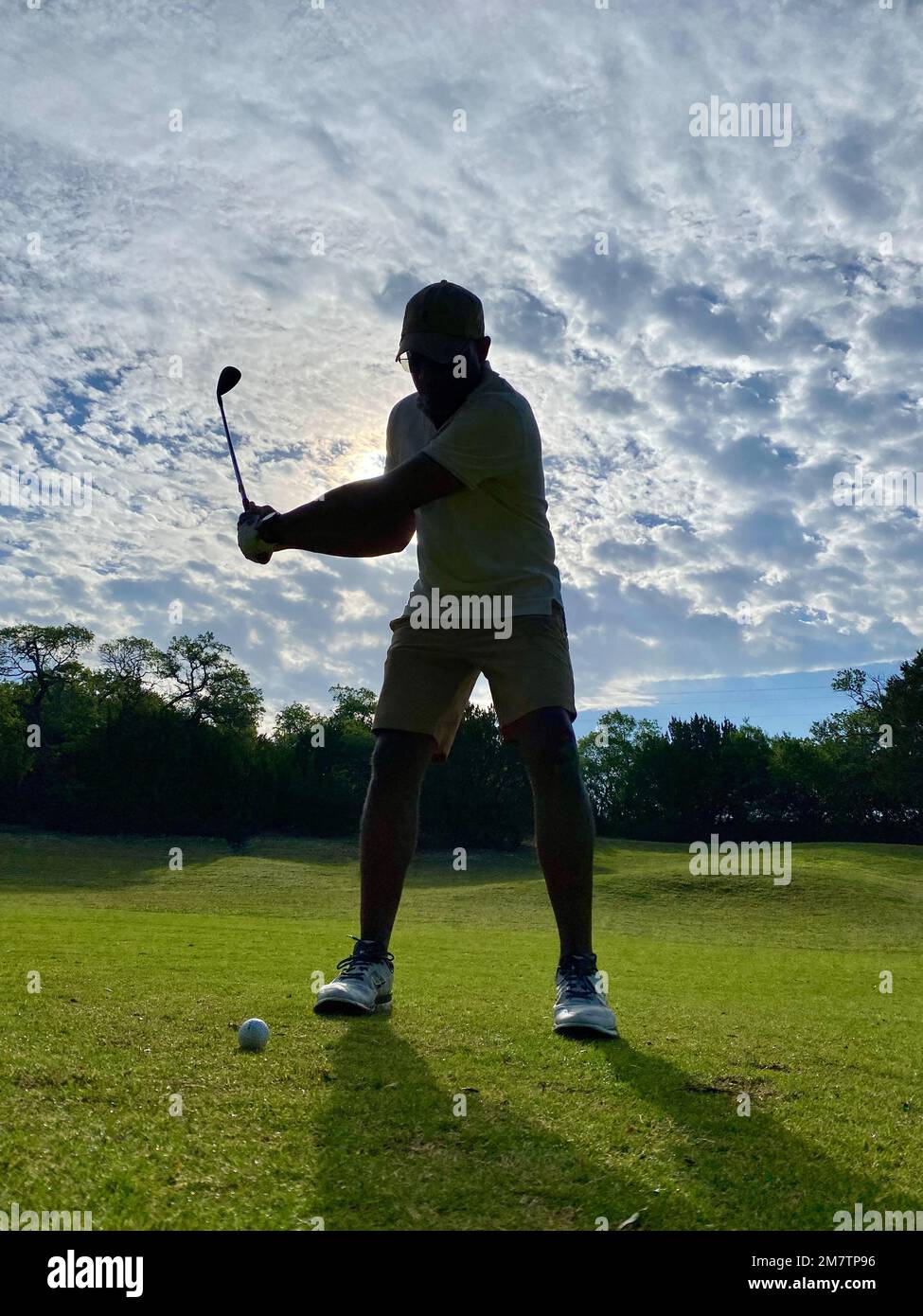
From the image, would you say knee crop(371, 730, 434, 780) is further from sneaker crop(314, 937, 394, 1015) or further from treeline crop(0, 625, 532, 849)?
treeline crop(0, 625, 532, 849)

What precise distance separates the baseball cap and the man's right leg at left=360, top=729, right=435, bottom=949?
1828mm

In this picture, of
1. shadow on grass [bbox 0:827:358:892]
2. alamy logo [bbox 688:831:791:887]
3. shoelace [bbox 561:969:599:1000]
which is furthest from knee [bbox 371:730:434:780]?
alamy logo [bbox 688:831:791:887]

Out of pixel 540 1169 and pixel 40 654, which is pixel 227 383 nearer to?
pixel 540 1169

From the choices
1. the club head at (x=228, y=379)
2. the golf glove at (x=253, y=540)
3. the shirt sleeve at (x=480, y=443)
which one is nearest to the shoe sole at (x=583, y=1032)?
the shirt sleeve at (x=480, y=443)

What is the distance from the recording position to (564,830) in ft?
13.2

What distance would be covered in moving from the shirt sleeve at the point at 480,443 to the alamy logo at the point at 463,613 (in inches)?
21.5

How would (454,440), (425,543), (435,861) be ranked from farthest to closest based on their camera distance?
(435,861)
(425,543)
(454,440)

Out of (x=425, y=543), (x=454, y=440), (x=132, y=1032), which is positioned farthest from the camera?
(x=425, y=543)

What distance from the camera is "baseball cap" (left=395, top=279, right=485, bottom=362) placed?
14.3ft

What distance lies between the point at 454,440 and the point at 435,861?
43.5 meters

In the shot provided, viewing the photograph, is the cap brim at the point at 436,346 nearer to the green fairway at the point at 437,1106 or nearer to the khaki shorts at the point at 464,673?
the khaki shorts at the point at 464,673
